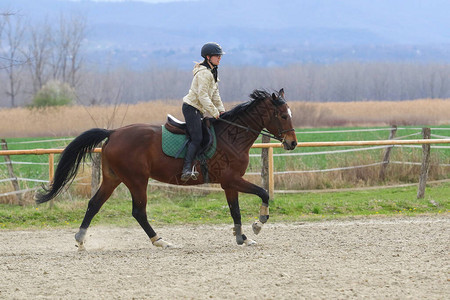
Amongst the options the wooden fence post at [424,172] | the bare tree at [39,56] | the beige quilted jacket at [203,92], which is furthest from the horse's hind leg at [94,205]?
the bare tree at [39,56]

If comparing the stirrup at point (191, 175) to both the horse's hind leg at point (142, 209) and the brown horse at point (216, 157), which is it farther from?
the horse's hind leg at point (142, 209)

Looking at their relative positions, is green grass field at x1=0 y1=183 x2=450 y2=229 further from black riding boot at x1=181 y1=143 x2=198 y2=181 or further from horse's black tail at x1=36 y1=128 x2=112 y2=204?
black riding boot at x1=181 y1=143 x2=198 y2=181

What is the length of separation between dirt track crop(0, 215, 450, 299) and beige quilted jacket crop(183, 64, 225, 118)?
5.53 feet

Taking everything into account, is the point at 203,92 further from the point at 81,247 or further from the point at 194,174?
the point at 81,247

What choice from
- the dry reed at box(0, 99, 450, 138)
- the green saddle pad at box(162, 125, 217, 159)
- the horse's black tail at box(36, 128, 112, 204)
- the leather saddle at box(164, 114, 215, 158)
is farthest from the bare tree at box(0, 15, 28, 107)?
the green saddle pad at box(162, 125, 217, 159)

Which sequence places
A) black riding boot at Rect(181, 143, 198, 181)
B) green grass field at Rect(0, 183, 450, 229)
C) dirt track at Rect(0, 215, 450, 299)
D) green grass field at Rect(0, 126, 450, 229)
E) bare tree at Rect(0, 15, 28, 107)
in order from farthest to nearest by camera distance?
bare tree at Rect(0, 15, 28, 107) < green grass field at Rect(0, 126, 450, 229) < green grass field at Rect(0, 183, 450, 229) < black riding boot at Rect(181, 143, 198, 181) < dirt track at Rect(0, 215, 450, 299)

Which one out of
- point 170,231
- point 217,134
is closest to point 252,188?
point 217,134

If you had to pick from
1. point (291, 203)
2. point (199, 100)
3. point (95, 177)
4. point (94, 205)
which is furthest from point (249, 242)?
point (95, 177)

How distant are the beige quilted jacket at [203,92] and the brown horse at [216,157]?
0.86 feet

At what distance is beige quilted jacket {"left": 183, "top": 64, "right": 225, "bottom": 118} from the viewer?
810cm

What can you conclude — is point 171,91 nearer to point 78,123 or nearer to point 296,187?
point 78,123

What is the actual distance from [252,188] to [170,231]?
2193 mm

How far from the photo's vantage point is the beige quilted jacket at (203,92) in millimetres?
8102

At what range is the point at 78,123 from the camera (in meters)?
Result: 26.9
